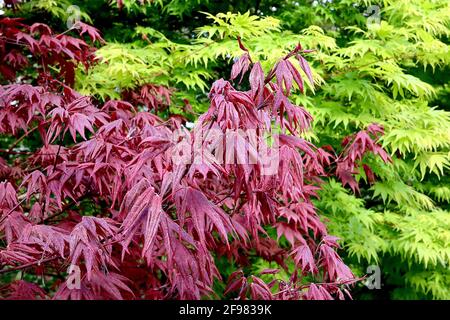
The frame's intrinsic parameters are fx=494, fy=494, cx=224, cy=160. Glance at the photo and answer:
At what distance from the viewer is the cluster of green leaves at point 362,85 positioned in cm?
279

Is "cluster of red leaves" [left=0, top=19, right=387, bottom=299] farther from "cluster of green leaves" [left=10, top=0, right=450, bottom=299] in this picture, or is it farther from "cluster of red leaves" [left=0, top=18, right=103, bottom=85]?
"cluster of green leaves" [left=10, top=0, right=450, bottom=299]

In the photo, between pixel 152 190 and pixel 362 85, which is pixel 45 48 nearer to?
pixel 152 190

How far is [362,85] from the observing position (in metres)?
2.91

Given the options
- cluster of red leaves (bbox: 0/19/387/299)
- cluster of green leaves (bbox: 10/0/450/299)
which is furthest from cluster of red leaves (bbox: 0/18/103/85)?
cluster of green leaves (bbox: 10/0/450/299)

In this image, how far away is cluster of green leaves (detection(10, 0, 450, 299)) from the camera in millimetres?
2795

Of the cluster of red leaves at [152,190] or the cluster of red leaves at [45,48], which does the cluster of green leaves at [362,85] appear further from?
the cluster of red leaves at [152,190]

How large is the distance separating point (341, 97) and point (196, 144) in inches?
69.3

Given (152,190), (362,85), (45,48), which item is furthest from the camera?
(362,85)

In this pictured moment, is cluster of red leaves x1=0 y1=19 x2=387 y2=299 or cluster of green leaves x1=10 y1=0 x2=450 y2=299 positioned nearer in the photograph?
cluster of red leaves x1=0 y1=19 x2=387 y2=299

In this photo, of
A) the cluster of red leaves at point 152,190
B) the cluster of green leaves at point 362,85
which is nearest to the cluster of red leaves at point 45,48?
the cluster of red leaves at point 152,190

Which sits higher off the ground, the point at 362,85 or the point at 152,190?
the point at 152,190

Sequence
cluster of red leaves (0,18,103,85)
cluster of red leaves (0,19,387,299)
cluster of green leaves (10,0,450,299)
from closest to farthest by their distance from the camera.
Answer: cluster of red leaves (0,19,387,299) < cluster of red leaves (0,18,103,85) < cluster of green leaves (10,0,450,299)

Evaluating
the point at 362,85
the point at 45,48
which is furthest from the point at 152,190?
the point at 362,85
